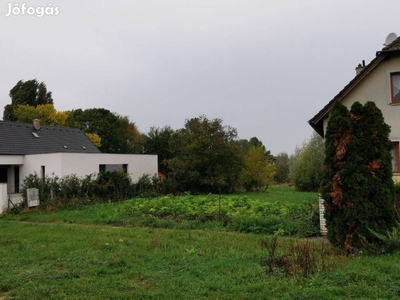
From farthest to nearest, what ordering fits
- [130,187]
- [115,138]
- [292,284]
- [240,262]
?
1. [115,138]
2. [130,187]
3. [240,262]
4. [292,284]

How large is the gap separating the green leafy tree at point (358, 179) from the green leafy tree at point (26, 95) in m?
50.7

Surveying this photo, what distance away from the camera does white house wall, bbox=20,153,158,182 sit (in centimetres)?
2139

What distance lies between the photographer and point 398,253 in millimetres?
6457

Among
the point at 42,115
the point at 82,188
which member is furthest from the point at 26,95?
the point at 82,188

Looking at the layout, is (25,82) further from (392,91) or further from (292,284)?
(292,284)

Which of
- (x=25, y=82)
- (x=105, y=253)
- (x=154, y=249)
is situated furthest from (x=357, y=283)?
(x=25, y=82)

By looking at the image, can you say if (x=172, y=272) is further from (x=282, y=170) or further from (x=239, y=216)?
(x=282, y=170)

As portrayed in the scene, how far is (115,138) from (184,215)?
3927 cm

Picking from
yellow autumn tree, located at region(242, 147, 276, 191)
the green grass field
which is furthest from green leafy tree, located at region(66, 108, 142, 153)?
the green grass field

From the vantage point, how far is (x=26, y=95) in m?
51.0

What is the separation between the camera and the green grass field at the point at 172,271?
15.5 ft

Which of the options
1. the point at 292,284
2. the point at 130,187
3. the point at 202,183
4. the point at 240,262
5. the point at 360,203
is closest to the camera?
the point at 292,284

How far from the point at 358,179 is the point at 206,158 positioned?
19.0 metres

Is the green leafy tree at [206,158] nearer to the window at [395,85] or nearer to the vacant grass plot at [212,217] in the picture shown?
the vacant grass plot at [212,217]
